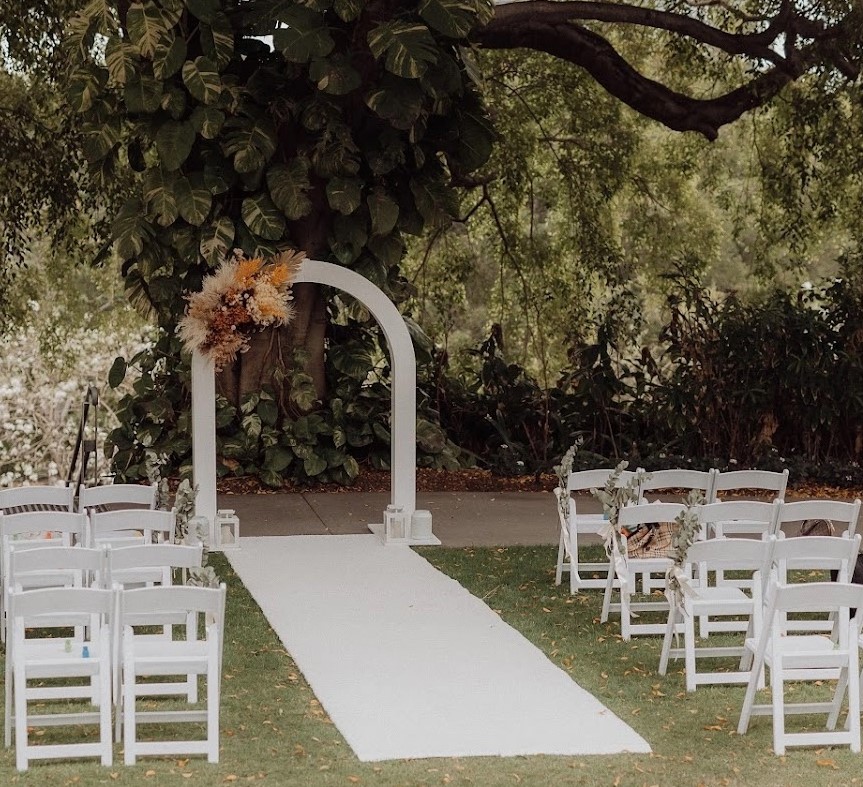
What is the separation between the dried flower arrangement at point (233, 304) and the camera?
10758 millimetres

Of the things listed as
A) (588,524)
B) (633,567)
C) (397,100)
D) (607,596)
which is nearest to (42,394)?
(397,100)

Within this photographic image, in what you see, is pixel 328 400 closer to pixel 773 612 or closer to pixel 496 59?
pixel 496 59

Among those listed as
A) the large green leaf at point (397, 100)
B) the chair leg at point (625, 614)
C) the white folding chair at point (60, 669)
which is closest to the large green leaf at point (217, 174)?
the large green leaf at point (397, 100)

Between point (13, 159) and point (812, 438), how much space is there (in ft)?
29.5

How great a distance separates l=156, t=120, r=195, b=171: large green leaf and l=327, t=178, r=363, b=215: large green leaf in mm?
1370

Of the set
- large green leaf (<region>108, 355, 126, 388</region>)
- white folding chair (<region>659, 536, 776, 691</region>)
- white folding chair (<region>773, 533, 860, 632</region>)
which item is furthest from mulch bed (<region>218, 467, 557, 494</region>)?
white folding chair (<region>773, 533, 860, 632</region>)

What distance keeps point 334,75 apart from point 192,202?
67.3 inches

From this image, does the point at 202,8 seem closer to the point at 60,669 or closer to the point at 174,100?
the point at 174,100

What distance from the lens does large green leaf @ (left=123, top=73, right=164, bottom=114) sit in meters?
12.0

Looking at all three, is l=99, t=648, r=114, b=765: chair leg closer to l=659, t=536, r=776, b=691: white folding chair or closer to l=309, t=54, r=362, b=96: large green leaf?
l=659, t=536, r=776, b=691: white folding chair

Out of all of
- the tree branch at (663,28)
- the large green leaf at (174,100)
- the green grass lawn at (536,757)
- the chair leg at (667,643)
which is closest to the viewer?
the green grass lawn at (536,757)

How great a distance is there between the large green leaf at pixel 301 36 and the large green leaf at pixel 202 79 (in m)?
0.61

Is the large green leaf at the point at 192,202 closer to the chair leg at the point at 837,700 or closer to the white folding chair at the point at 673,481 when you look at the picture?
the white folding chair at the point at 673,481

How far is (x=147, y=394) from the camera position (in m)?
14.5
